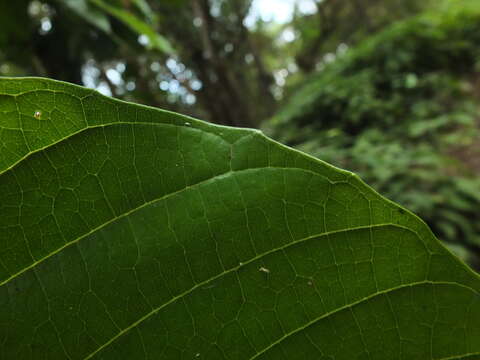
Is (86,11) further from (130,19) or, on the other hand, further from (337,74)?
(337,74)

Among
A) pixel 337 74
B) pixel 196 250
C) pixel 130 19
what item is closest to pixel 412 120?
pixel 337 74

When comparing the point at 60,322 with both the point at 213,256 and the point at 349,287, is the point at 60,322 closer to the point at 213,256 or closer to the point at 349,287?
the point at 213,256

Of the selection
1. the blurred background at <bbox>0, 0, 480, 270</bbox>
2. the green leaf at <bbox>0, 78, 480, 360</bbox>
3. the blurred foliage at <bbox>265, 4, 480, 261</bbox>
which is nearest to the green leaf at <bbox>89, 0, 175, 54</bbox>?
the blurred background at <bbox>0, 0, 480, 270</bbox>

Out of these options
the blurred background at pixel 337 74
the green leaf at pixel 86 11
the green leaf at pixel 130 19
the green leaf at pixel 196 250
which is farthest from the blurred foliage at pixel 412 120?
the green leaf at pixel 196 250

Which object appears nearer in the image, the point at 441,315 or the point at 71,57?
the point at 441,315

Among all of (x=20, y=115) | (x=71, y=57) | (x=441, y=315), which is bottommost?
(x=441, y=315)

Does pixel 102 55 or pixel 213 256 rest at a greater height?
pixel 102 55

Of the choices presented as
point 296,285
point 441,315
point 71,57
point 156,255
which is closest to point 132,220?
point 156,255
